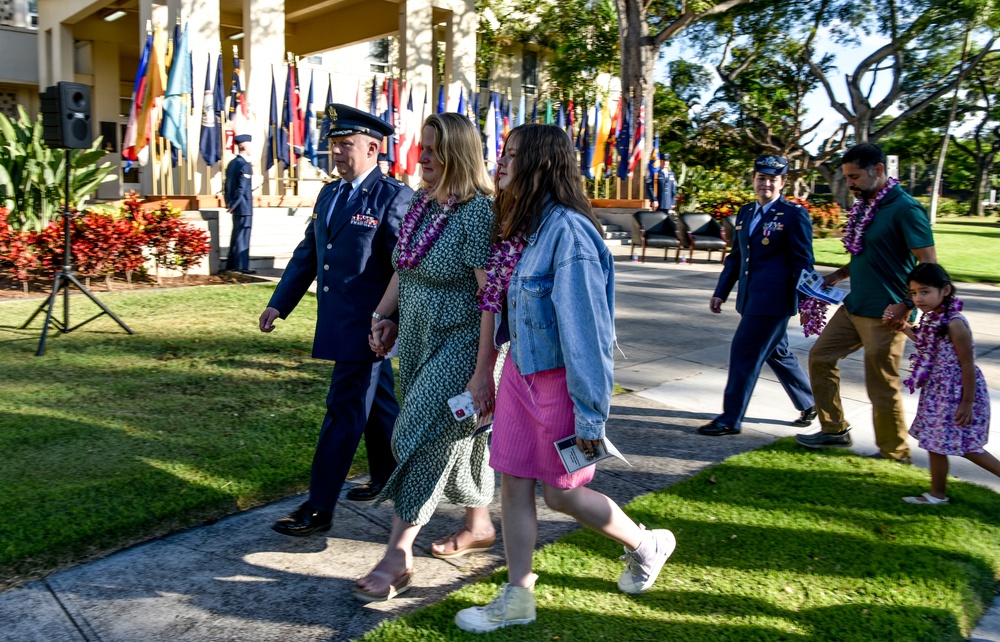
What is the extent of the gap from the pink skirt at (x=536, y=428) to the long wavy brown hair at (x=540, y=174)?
56cm

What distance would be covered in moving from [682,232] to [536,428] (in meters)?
15.0

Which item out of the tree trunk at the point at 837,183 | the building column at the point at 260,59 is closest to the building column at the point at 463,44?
the building column at the point at 260,59

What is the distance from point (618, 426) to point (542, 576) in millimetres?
2490

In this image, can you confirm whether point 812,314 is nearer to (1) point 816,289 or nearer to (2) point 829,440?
(1) point 816,289

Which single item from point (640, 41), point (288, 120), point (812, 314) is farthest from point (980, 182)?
point (812, 314)

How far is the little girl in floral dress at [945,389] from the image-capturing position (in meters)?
4.40

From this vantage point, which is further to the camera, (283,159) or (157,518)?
(283,159)

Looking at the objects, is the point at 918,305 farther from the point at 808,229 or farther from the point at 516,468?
the point at 516,468

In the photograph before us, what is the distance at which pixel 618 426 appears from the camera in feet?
19.6

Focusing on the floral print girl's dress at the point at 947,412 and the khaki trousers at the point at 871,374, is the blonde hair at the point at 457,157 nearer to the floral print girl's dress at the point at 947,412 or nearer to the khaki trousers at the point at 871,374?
the floral print girl's dress at the point at 947,412

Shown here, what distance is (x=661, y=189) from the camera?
21.3 m

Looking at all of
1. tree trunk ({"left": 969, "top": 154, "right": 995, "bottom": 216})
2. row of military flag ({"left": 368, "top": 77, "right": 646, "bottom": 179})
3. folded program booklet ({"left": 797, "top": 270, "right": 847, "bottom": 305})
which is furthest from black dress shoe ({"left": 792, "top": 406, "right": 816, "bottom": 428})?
tree trunk ({"left": 969, "top": 154, "right": 995, "bottom": 216})

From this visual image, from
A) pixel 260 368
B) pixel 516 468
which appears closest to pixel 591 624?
pixel 516 468

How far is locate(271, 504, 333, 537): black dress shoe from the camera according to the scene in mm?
3895
